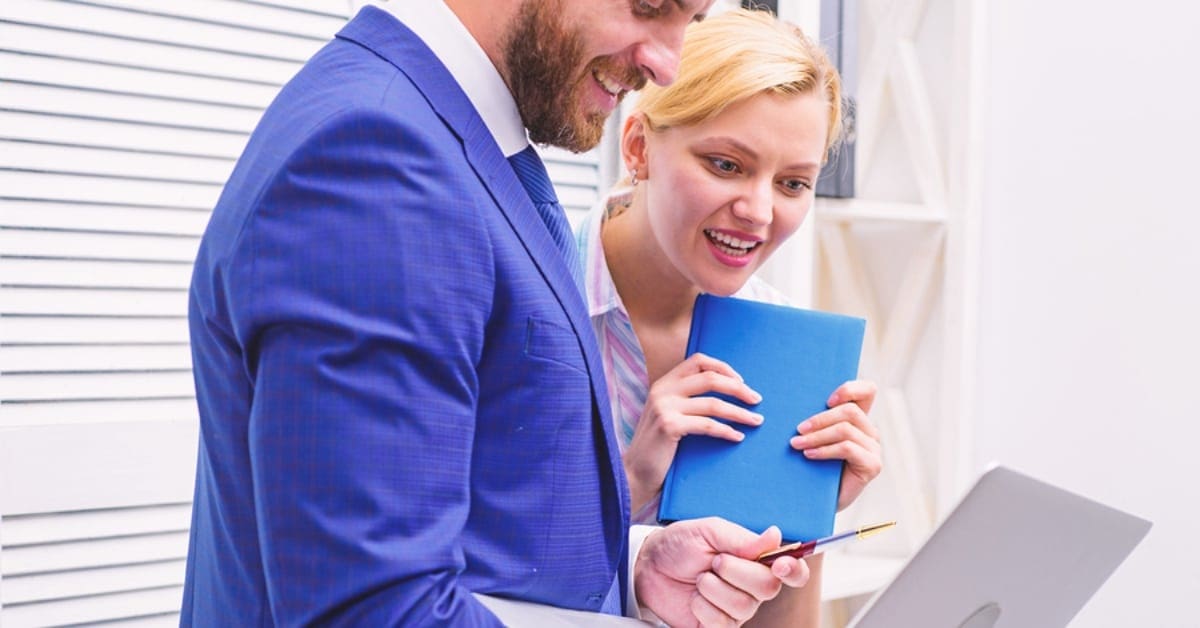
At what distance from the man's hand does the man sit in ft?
0.61

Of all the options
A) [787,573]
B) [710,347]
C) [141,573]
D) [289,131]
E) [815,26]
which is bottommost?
[141,573]

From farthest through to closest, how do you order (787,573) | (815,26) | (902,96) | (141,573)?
(902,96), (815,26), (141,573), (787,573)

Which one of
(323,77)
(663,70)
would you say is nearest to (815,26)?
(663,70)

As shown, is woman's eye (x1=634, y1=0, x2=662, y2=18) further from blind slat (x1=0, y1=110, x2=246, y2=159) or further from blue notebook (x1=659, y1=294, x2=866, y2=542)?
blind slat (x1=0, y1=110, x2=246, y2=159)

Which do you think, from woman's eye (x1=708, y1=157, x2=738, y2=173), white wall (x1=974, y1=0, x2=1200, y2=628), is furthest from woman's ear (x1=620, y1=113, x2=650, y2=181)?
white wall (x1=974, y1=0, x2=1200, y2=628)

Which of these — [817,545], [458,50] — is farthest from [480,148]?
[817,545]

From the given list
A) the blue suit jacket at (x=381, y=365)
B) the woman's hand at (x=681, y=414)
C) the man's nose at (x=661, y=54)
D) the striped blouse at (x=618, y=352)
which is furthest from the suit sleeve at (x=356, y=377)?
the striped blouse at (x=618, y=352)

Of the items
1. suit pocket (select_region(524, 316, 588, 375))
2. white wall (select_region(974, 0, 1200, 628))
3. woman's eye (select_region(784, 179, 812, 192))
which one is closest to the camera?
suit pocket (select_region(524, 316, 588, 375))

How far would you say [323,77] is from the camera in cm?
78

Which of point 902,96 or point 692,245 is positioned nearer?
point 692,245

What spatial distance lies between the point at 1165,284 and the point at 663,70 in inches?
65.7

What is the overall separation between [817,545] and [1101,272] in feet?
5.18

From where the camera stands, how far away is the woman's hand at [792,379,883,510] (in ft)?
3.98

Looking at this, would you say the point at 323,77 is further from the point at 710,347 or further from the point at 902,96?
the point at 902,96
